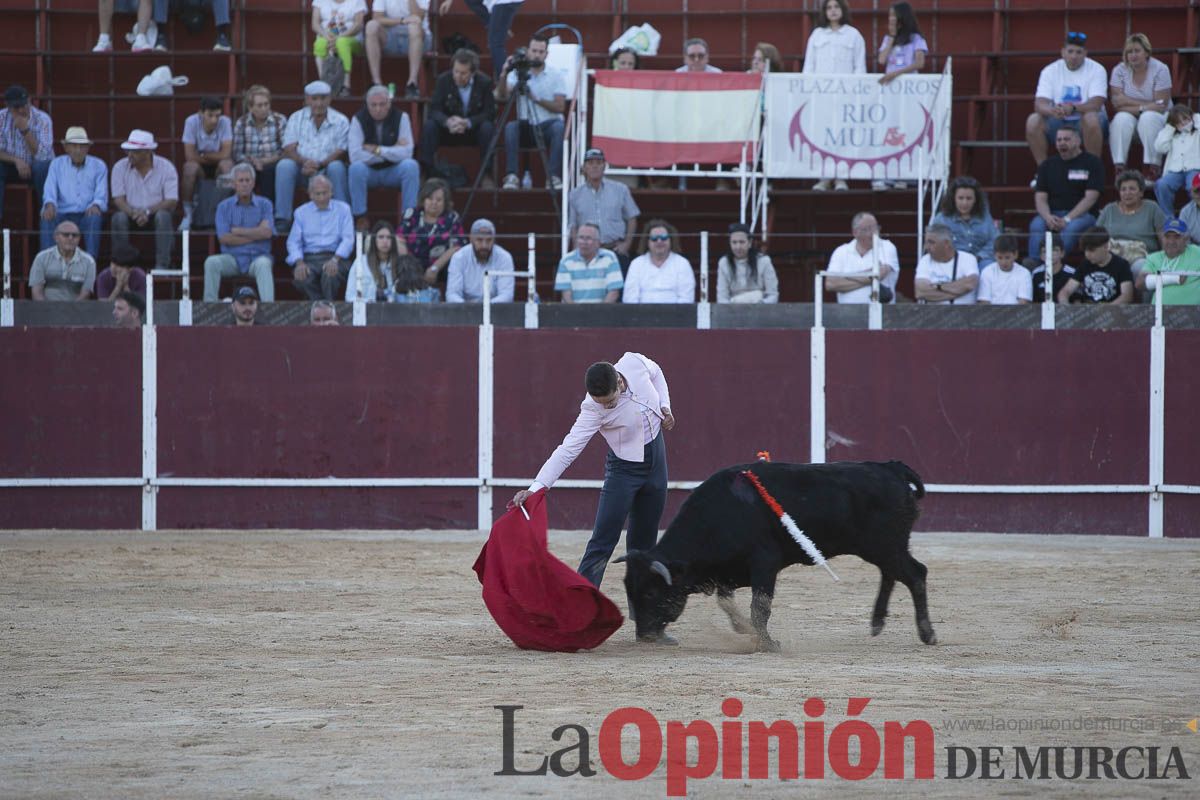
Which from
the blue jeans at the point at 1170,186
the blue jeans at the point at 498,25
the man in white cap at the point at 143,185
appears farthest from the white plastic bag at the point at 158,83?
the blue jeans at the point at 1170,186

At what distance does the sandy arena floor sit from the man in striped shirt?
9.70 ft

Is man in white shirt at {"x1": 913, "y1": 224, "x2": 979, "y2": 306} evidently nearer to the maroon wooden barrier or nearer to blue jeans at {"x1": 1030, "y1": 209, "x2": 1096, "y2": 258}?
the maroon wooden barrier

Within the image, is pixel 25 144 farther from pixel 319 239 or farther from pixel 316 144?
pixel 319 239

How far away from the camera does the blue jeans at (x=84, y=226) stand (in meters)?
13.5

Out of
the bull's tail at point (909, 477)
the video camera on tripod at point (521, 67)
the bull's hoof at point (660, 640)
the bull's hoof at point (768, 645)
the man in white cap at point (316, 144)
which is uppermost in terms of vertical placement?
the video camera on tripod at point (521, 67)

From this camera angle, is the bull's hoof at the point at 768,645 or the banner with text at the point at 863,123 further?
the banner with text at the point at 863,123

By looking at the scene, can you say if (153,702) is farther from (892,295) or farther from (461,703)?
(892,295)

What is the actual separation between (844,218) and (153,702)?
1062 cm

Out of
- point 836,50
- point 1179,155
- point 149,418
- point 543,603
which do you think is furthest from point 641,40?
point 543,603

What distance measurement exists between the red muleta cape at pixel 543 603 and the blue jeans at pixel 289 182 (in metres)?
7.26

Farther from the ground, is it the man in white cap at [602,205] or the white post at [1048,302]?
the man in white cap at [602,205]

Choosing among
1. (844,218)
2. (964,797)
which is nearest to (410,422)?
(844,218)

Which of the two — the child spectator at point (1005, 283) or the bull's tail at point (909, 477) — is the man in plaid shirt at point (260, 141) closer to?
the child spectator at point (1005, 283)

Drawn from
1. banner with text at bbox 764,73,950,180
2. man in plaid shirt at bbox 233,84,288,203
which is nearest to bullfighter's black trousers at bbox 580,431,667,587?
banner with text at bbox 764,73,950,180
